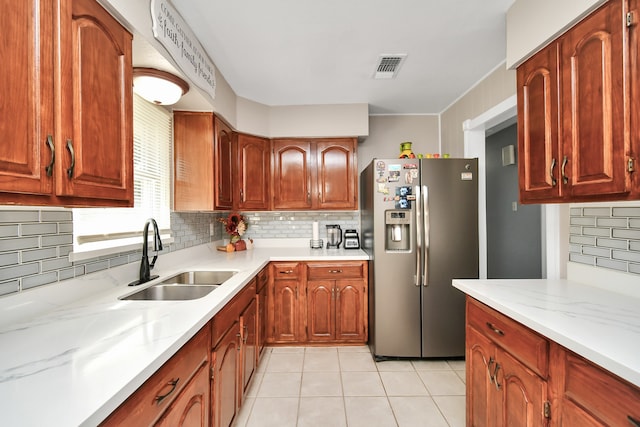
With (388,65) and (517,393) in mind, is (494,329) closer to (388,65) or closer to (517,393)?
(517,393)

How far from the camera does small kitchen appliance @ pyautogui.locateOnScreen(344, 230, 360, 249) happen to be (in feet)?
10.6

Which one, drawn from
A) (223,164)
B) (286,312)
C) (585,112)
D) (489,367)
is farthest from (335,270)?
(585,112)

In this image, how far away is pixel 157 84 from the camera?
1691 millimetres

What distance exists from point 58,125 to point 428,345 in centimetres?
281

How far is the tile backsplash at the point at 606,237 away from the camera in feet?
4.43

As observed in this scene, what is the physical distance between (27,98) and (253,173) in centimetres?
228

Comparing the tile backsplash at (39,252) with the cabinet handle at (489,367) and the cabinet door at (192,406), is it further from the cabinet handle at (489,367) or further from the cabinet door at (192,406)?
the cabinet handle at (489,367)

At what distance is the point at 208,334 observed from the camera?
1.29m

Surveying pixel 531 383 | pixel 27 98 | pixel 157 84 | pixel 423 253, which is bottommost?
pixel 531 383

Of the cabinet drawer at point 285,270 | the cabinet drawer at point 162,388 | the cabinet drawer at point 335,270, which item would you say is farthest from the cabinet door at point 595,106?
the cabinet drawer at point 285,270

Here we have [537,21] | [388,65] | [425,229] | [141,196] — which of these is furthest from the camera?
[425,229]

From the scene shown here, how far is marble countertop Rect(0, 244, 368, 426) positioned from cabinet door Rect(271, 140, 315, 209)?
1.67 m

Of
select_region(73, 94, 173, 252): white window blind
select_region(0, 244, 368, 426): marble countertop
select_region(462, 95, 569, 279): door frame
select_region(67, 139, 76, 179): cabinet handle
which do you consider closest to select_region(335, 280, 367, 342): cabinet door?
select_region(462, 95, 569, 279): door frame

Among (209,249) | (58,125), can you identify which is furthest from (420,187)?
(58,125)
